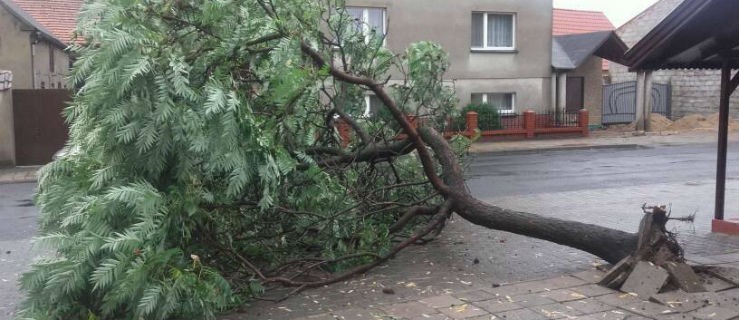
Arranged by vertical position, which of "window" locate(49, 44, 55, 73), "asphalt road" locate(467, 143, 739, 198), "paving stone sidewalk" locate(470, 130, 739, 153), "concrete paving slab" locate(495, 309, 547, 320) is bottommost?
"concrete paving slab" locate(495, 309, 547, 320)

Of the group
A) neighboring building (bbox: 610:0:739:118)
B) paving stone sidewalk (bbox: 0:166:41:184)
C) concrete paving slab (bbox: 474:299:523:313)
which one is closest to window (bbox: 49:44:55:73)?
paving stone sidewalk (bbox: 0:166:41:184)

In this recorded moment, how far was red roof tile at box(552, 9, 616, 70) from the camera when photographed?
120 feet

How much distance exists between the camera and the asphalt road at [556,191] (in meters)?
6.99

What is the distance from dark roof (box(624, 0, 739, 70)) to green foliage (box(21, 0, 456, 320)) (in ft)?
11.4

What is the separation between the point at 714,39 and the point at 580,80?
20605 mm

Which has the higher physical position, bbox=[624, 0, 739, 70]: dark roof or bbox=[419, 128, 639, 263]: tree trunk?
bbox=[624, 0, 739, 70]: dark roof

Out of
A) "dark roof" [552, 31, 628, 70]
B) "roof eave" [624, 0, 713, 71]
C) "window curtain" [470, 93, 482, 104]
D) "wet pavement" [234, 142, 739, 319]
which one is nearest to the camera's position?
"wet pavement" [234, 142, 739, 319]

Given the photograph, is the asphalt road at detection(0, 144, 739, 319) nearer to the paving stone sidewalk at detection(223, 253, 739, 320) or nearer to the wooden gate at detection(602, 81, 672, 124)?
the paving stone sidewalk at detection(223, 253, 739, 320)

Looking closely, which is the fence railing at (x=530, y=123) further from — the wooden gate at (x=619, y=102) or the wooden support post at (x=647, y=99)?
the wooden gate at (x=619, y=102)

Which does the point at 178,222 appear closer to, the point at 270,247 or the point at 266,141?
the point at 266,141

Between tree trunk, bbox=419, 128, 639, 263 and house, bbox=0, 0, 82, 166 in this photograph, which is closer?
tree trunk, bbox=419, 128, 639, 263

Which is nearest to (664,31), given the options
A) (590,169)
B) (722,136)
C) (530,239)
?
(722,136)

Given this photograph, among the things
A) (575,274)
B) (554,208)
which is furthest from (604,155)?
(575,274)

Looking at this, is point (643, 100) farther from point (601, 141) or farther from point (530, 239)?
point (530, 239)
